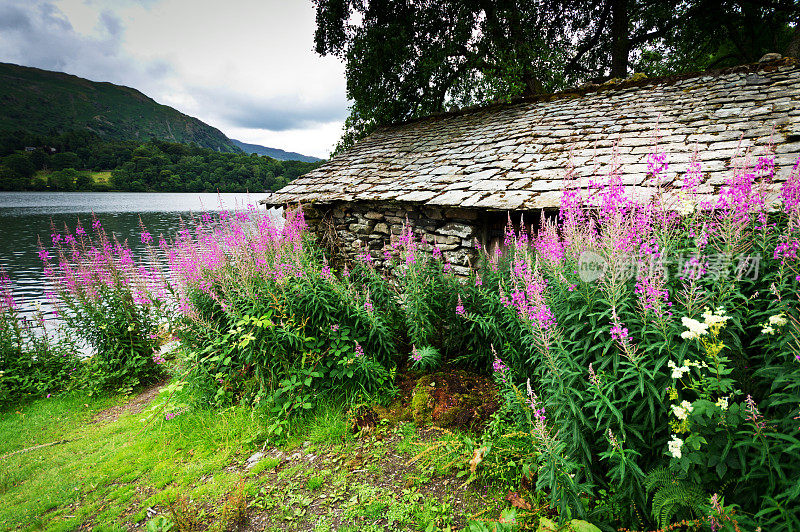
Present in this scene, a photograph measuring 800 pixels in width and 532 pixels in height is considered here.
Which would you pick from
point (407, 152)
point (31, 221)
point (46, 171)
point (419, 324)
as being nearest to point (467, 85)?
point (407, 152)

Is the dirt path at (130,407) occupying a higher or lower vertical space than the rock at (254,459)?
lower

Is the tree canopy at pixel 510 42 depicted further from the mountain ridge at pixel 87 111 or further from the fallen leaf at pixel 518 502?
the mountain ridge at pixel 87 111

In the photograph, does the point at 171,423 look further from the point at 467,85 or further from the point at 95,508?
the point at 467,85

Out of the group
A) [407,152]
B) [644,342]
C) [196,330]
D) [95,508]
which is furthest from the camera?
[407,152]

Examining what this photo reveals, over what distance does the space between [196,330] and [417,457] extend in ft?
13.6

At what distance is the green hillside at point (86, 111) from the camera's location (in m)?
90.2

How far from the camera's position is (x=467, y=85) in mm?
13188

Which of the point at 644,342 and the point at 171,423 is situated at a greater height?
the point at 644,342

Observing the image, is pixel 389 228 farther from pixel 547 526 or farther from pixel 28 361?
pixel 28 361

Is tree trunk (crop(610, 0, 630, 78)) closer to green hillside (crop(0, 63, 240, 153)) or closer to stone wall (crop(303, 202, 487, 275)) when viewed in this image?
stone wall (crop(303, 202, 487, 275))

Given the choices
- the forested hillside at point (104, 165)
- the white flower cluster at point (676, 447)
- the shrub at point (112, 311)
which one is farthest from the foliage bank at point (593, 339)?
the forested hillside at point (104, 165)

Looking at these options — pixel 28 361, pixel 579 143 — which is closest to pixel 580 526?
pixel 579 143

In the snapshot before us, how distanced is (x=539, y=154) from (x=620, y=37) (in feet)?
31.2

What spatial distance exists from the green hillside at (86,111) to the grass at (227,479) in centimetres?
9975
